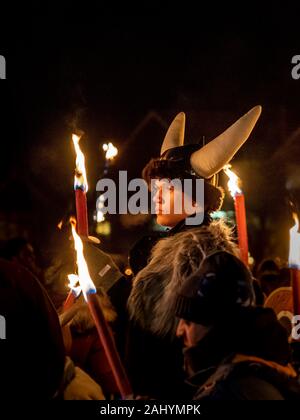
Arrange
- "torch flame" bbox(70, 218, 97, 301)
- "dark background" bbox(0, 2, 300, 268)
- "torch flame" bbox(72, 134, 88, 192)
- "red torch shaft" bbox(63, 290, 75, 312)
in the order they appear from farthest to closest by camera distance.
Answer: "dark background" bbox(0, 2, 300, 268), "red torch shaft" bbox(63, 290, 75, 312), "torch flame" bbox(72, 134, 88, 192), "torch flame" bbox(70, 218, 97, 301)

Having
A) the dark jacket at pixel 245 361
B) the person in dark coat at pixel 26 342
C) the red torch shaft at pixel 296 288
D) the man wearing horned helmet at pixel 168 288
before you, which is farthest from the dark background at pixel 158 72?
the dark jacket at pixel 245 361

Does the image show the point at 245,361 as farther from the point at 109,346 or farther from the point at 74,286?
the point at 74,286

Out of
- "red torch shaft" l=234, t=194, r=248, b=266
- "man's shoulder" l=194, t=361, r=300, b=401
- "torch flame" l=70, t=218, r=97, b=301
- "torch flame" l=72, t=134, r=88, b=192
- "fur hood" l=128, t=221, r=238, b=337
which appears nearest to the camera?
"man's shoulder" l=194, t=361, r=300, b=401

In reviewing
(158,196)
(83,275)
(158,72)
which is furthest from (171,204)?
(158,72)

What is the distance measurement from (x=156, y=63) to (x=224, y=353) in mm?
4218

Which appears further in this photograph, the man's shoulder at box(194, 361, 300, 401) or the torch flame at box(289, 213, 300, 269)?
the torch flame at box(289, 213, 300, 269)

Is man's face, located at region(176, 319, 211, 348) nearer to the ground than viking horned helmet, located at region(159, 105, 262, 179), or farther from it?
nearer to the ground

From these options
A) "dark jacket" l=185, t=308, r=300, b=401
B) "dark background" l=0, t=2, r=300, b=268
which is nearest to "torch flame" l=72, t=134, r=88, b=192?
"dark jacket" l=185, t=308, r=300, b=401

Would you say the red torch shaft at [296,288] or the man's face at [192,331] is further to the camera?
the red torch shaft at [296,288]

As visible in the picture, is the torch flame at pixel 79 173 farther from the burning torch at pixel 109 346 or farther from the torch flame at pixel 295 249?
the torch flame at pixel 295 249

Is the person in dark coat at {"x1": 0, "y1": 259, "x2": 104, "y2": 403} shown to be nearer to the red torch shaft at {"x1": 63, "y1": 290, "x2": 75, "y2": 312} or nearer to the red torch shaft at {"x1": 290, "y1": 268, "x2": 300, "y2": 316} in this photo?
the red torch shaft at {"x1": 63, "y1": 290, "x2": 75, "y2": 312}

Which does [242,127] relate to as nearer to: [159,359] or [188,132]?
[159,359]

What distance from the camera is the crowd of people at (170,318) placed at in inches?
71.9

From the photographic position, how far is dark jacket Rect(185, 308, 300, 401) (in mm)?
1700
